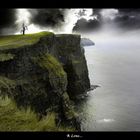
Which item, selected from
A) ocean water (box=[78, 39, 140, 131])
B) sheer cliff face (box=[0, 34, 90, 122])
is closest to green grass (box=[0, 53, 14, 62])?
sheer cliff face (box=[0, 34, 90, 122])

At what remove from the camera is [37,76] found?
8.32m

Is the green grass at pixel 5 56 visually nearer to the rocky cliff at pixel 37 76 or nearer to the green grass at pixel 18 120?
the rocky cliff at pixel 37 76

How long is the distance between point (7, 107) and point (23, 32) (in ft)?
3.73

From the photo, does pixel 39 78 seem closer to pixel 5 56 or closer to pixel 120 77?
pixel 5 56

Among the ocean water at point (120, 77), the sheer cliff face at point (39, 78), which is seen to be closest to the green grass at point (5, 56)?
the sheer cliff face at point (39, 78)

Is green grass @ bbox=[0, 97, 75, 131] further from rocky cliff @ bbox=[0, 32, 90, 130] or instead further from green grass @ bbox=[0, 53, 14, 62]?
green grass @ bbox=[0, 53, 14, 62]

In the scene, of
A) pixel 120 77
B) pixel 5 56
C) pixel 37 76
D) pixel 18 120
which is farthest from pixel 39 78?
pixel 18 120

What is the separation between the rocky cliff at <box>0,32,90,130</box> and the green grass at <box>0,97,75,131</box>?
50 centimetres

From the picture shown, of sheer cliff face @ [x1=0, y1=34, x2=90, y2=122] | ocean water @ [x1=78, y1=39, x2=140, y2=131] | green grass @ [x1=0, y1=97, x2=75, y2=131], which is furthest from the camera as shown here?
sheer cliff face @ [x1=0, y1=34, x2=90, y2=122]

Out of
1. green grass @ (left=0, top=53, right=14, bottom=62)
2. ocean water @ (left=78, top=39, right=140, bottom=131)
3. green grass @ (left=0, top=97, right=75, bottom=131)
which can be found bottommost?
green grass @ (left=0, top=97, right=75, bottom=131)

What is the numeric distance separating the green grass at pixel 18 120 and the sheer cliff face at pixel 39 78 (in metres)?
0.51

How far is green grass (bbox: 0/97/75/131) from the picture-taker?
5.26 m

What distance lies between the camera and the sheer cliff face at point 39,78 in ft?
23.7
